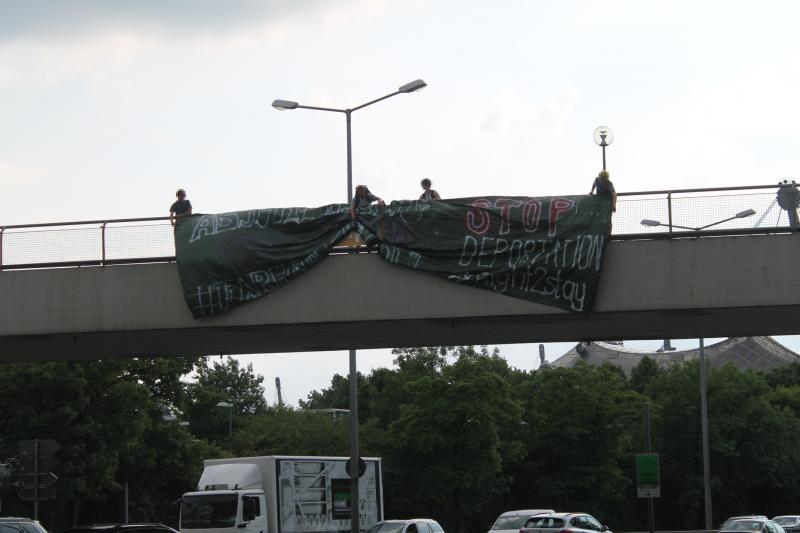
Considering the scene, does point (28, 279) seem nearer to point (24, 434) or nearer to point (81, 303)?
point (81, 303)

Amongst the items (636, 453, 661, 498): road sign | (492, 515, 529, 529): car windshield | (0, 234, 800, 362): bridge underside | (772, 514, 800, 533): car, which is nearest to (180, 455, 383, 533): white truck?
(492, 515, 529, 529): car windshield

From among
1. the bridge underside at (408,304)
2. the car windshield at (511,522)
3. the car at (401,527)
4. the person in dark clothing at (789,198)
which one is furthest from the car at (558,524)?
the person in dark clothing at (789,198)

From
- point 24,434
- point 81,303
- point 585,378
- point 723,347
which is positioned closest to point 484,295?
point 81,303

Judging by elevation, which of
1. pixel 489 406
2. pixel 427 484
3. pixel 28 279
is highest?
pixel 28 279

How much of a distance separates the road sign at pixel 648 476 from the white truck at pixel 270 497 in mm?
9861

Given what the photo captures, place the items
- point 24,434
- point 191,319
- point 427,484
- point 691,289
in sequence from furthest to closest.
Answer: point 427,484 < point 24,434 < point 191,319 < point 691,289

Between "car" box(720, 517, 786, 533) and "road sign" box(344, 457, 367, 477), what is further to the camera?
"car" box(720, 517, 786, 533)

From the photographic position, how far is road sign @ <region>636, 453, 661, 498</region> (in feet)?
123

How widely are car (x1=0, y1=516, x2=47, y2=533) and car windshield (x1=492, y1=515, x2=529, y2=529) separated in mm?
18482

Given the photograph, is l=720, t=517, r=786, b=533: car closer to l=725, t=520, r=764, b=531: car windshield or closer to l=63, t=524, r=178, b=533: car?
l=725, t=520, r=764, b=531: car windshield

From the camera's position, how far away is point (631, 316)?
21953mm

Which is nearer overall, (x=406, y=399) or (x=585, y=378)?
(x=585, y=378)

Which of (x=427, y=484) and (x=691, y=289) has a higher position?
(x=691, y=289)

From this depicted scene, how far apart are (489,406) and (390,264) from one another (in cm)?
3293
